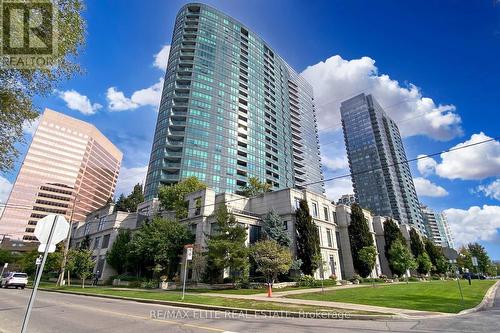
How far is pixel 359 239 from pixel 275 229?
1573 centimetres

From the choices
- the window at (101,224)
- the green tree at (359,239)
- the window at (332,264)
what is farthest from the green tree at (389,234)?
the window at (101,224)

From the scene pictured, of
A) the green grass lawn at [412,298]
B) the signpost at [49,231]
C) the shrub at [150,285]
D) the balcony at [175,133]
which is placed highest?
the balcony at [175,133]

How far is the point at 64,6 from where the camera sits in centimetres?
984

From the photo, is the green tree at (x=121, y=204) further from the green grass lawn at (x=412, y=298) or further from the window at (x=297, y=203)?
the green grass lawn at (x=412, y=298)

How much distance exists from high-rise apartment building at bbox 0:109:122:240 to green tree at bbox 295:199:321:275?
108 metres

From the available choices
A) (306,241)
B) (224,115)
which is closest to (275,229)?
(306,241)

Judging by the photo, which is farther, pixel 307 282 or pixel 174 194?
pixel 174 194

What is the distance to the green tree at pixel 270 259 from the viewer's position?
76.9 feet

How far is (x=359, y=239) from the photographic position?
132 ft

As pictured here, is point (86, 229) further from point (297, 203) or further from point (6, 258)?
point (6, 258)

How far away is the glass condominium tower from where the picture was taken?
7800 cm

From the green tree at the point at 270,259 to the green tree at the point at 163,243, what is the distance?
41.2 ft

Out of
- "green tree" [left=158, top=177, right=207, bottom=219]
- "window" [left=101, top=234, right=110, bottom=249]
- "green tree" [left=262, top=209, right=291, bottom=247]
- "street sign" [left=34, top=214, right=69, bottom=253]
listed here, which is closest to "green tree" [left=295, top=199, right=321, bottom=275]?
"green tree" [left=262, top=209, right=291, bottom=247]

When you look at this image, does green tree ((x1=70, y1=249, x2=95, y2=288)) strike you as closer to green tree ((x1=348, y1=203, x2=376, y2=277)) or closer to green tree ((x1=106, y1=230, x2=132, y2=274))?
green tree ((x1=106, y1=230, x2=132, y2=274))
